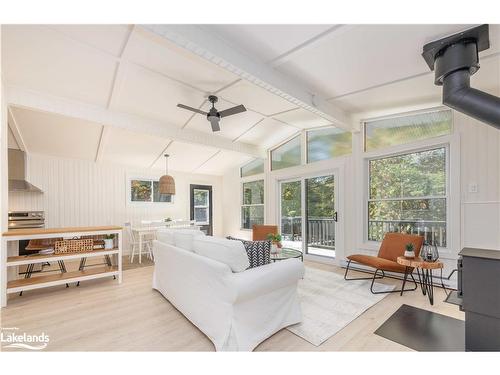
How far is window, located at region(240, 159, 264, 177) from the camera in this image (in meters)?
6.50

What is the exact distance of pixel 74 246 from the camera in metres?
3.31

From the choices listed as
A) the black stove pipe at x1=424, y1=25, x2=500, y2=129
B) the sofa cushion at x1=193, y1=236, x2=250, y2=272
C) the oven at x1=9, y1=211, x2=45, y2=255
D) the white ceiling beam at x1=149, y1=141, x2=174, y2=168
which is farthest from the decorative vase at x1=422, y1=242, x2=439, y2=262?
the oven at x1=9, y1=211, x2=45, y2=255

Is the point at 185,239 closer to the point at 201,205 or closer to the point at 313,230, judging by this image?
the point at 313,230

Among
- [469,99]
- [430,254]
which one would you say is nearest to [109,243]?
[430,254]

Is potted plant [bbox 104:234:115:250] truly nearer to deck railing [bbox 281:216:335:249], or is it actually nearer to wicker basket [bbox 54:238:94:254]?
wicker basket [bbox 54:238:94:254]

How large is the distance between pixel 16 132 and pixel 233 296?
4672 millimetres

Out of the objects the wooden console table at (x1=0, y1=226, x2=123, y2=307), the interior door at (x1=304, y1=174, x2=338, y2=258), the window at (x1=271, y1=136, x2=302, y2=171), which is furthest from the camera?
the window at (x1=271, y1=136, x2=302, y2=171)

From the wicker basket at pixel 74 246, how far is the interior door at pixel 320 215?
4.09m

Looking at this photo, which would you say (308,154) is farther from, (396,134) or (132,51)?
(132,51)

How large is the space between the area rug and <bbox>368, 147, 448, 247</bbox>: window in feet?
3.62

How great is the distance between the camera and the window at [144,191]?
589 centimetres
